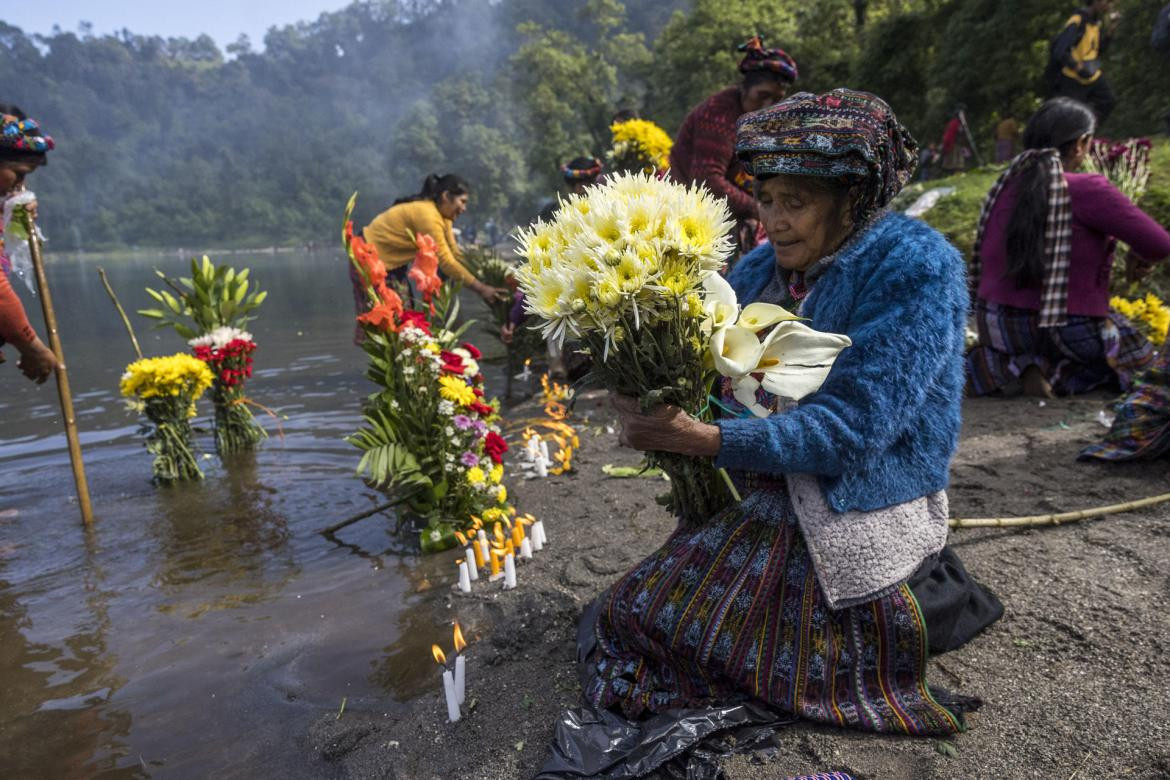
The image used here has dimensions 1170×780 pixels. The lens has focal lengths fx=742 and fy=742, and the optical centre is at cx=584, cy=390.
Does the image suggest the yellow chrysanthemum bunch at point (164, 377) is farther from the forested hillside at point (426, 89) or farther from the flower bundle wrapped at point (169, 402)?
the forested hillside at point (426, 89)

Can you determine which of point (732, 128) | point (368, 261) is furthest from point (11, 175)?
point (732, 128)

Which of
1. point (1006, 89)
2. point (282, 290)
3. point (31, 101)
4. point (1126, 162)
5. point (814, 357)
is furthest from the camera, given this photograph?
point (31, 101)

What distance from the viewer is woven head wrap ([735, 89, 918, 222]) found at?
1969 millimetres

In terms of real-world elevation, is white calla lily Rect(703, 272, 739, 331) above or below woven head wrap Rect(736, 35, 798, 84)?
below

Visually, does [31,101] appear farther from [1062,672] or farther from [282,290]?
[1062,672]

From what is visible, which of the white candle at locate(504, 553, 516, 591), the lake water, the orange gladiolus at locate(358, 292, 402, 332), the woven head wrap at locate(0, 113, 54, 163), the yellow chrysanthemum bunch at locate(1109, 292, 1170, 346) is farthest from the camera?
the yellow chrysanthemum bunch at locate(1109, 292, 1170, 346)

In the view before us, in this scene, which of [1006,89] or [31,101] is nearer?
[1006,89]

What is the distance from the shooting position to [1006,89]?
1933 centimetres

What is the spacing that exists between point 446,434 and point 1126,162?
24.1 feet

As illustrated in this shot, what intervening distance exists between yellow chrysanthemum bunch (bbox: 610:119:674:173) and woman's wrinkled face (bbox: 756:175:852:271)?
4.87 meters

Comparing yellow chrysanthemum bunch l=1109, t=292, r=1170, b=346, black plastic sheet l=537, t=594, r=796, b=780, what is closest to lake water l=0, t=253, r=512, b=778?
black plastic sheet l=537, t=594, r=796, b=780

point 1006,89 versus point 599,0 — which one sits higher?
point 599,0

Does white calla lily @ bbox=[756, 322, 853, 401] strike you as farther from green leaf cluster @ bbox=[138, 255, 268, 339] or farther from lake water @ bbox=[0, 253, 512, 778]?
green leaf cluster @ bbox=[138, 255, 268, 339]

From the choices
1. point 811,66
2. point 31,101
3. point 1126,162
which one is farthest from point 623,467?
point 31,101
